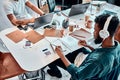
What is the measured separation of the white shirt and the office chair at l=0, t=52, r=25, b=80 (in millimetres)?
733

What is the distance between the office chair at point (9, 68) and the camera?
198cm

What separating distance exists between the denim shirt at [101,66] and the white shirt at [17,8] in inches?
55.9

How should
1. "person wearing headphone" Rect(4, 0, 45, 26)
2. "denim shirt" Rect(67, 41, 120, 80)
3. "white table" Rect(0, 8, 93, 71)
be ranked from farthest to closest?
"person wearing headphone" Rect(4, 0, 45, 26) < "white table" Rect(0, 8, 93, 71) < "denim shirt" Rect(67, 41, 120, 80)

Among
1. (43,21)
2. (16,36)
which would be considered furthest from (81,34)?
(16,36)

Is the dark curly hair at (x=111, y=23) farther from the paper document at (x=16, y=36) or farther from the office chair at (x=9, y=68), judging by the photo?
the paper document at (x=16, y=36)

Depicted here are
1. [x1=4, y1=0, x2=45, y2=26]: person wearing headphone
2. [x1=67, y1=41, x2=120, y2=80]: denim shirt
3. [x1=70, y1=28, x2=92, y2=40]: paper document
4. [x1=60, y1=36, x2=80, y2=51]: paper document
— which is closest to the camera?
[x1=67, y1=41, x2=120, y2=80]: denim shirt

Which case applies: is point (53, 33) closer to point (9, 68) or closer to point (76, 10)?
point (76, 10)

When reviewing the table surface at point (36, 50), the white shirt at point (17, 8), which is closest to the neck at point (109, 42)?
the table surface at point (36, 50)

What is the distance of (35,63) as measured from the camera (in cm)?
195

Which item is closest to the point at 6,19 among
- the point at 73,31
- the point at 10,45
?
the point at 10,45

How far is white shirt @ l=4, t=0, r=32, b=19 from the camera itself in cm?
269

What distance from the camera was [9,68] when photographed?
6.73 ft

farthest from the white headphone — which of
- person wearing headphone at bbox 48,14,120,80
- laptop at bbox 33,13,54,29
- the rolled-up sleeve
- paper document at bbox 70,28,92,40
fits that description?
laptop at bbox 33,13,54,29

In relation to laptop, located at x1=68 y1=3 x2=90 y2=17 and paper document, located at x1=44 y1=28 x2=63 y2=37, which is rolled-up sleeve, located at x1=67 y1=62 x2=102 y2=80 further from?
laptop, located at x1=68 y1=3 x2=90 y2=17
